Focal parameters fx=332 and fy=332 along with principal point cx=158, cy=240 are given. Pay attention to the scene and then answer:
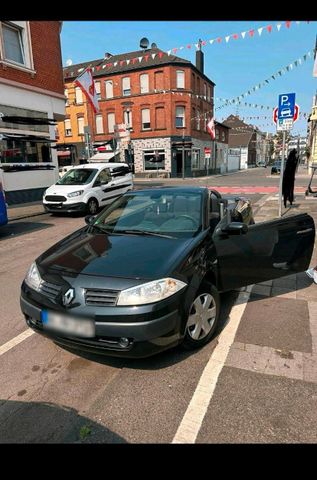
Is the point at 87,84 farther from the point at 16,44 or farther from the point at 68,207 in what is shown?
the point at 68,207

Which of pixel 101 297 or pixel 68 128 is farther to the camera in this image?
pixel 68 128

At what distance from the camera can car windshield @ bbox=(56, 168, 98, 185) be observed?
459 inches

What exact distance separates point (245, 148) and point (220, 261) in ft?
244

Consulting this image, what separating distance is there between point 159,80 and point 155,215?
3485 centimetres

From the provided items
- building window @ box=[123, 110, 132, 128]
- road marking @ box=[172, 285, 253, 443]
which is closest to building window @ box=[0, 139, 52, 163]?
road marking @ box=[172, 285, 253, 443]

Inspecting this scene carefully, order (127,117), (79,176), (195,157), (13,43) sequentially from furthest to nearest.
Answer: (195,157), (127,117), (13,43), (79,176)

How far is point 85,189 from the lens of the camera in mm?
11148

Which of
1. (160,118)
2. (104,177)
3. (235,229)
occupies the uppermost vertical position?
(160,118)

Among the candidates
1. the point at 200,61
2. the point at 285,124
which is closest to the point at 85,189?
the point at 285,124

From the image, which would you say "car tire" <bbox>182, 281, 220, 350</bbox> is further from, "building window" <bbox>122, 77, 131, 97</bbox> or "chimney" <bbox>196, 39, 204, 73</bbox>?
"chimney" <bbox>196, 39, 204, 73</bbox>

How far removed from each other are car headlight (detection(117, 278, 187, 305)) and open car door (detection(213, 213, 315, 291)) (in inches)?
43.3
